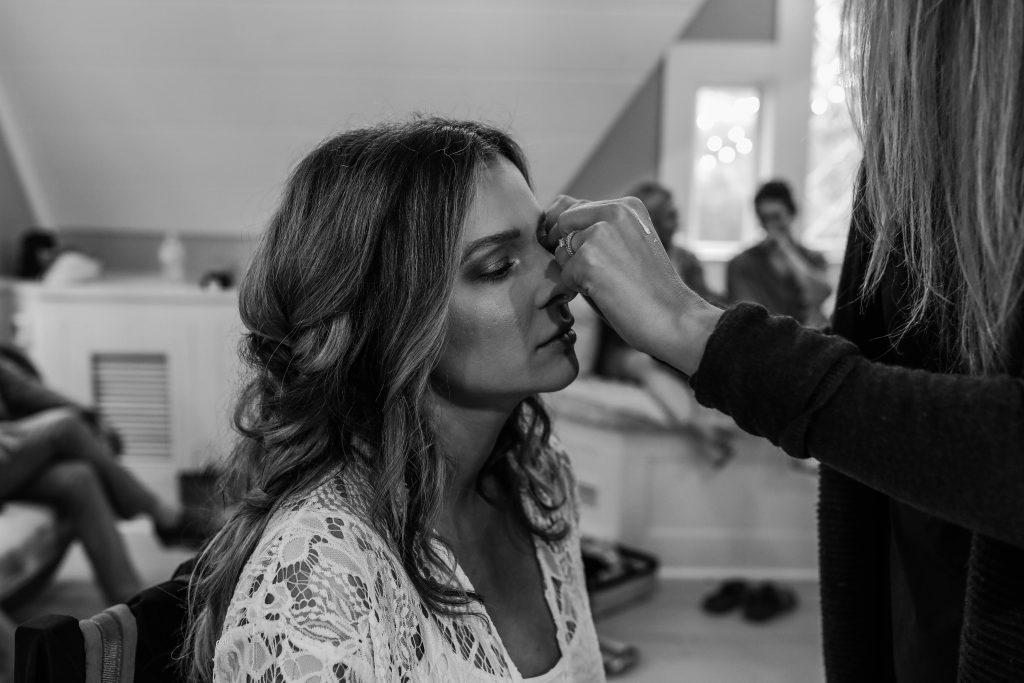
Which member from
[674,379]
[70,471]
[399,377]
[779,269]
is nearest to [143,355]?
[70,471]

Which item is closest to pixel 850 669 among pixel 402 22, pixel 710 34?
pixel 402 22

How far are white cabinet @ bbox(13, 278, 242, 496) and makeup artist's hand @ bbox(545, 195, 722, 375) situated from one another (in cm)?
346

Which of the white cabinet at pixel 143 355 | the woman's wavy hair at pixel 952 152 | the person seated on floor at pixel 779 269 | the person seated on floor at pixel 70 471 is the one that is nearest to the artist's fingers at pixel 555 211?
the woman's wavy hair at pixel 952 152

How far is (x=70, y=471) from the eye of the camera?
2.89 meters

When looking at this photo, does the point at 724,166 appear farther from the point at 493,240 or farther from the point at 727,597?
the point at 493,240

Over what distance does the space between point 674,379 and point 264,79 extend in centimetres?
216

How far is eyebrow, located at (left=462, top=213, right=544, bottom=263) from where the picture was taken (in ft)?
→ 3.56

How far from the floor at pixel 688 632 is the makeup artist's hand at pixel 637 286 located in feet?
7.00

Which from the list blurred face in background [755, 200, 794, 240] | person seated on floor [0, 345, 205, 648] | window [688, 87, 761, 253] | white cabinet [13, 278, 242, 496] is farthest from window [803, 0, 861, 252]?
person seated on floor [0, 345, 205, 648]

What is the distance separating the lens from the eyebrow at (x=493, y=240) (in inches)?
42.7

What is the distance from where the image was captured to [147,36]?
3.75m

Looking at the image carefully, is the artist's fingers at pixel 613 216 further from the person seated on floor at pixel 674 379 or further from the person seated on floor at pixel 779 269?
the person seated on floor at pixel 779 269

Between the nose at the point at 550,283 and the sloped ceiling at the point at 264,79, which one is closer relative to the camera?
the nose at the point at 550,283

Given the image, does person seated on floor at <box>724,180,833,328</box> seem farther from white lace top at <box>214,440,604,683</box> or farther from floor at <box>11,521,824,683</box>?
white lace top at <box>214,440,604,683</box>
